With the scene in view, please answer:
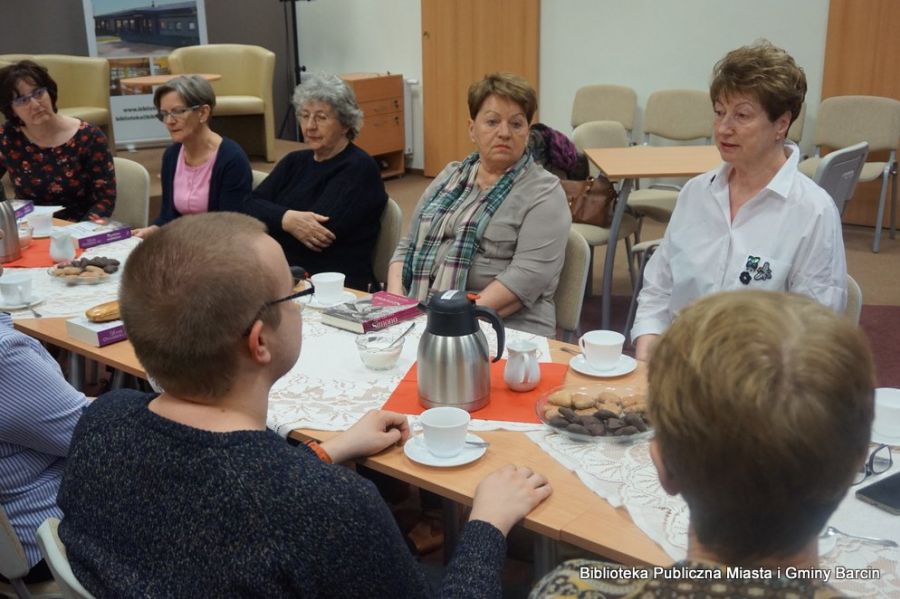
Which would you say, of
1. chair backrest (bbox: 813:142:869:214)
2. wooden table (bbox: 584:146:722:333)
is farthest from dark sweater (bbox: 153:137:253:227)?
chair backrest (bbox: 813:142:869:214)

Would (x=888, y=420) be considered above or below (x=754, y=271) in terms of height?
below

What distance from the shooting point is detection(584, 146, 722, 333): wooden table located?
13.6 ft

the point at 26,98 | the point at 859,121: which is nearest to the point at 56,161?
the point at 26,98

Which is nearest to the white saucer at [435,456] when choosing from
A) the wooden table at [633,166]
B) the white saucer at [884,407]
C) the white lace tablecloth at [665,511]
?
the white lace tablecloth at [665,511]

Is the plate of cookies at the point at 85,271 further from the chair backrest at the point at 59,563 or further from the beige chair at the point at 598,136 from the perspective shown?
the beige chair at the point at 598,136

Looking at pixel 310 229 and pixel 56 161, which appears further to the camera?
pixel 56 161

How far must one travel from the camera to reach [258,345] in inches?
49.9

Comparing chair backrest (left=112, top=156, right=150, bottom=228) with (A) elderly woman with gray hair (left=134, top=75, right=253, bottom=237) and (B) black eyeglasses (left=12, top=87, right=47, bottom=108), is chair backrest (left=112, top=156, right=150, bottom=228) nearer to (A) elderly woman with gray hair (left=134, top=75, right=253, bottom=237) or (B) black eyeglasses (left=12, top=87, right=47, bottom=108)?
(A) elderly woman with gray hair (left=134, top=75, right=253, bottom=237)

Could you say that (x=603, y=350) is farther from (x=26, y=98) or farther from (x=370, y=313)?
(x=26, y=98)

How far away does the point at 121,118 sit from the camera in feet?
24.6

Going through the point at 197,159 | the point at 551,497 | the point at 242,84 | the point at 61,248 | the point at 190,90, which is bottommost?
the point at 551,497

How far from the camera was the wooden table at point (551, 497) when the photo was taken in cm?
139

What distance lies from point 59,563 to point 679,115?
547 cm

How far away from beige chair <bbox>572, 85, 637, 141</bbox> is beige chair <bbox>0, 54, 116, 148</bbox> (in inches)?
145
